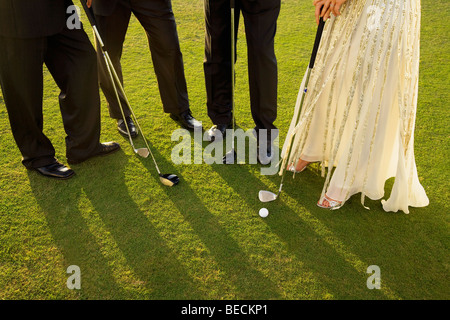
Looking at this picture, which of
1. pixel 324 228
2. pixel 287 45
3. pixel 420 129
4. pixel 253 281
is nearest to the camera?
pixel 253 281

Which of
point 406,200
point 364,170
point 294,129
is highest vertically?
point 294,129

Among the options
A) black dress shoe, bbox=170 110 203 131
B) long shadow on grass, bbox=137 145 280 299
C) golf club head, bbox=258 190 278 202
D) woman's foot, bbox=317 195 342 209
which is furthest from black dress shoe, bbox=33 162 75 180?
woman's foot, bbox=317 195 342 209

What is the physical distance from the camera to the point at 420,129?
3.30m

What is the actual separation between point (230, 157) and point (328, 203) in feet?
2.75

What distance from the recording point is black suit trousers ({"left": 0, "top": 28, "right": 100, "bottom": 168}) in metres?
2.55

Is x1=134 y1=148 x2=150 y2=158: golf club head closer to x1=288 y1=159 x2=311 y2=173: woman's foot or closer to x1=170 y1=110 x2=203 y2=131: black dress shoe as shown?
x1=170 y1=110 x2=203 y2=131: black dress shoe

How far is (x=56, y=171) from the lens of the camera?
284cm

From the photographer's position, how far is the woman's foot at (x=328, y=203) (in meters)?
2.58

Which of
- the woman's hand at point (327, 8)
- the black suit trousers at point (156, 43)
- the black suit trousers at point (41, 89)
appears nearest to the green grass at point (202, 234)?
the black suit trousers at point (41, 89)

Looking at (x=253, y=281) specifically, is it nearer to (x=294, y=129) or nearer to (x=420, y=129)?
(x=294, y=129)

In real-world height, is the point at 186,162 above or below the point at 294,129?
below

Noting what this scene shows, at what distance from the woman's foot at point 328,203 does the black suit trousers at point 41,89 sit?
68.6 inches

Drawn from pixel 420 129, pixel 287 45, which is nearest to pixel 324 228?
A: pixel 420 129

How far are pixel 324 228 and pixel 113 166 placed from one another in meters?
1.62
